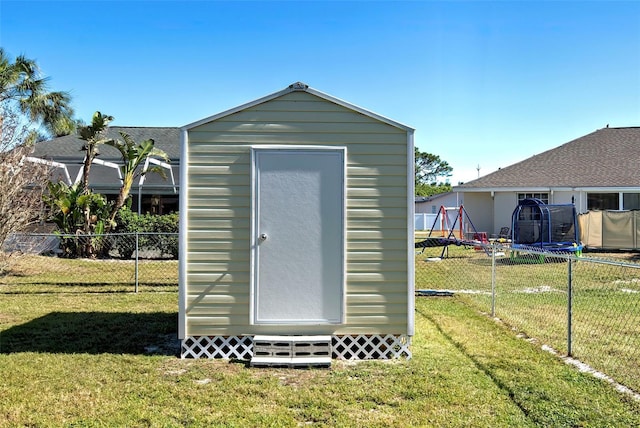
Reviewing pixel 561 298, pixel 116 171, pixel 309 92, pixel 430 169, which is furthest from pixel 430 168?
pixel 309 92

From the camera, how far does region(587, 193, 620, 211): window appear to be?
20453 mm

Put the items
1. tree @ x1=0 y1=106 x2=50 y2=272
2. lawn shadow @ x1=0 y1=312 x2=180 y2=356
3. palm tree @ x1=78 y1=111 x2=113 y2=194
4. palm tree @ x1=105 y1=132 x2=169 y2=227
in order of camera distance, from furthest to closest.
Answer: palm tree @ x1=105 y1=132 x2=169 y2=227, palm tree @ x1=78 y1=111 x2=113 y2=194, tree @ x1=0 y1=106 x2=50 y2=272, lawn shadow @ x1=0 y1=312 x2=180 y2=356

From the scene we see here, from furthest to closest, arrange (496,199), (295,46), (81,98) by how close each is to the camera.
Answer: (496,199)
(81,98)
(295,46)

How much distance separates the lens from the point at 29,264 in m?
12.5

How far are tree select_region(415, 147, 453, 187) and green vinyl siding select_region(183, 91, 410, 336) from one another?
2709 inches

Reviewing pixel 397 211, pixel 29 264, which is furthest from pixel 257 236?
pixel 29 264

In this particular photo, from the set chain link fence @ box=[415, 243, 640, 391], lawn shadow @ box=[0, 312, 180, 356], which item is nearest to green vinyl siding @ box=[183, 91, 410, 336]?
lawn shadow @ box=[0, 312, 180, 356]

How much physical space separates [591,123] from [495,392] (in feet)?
84.5

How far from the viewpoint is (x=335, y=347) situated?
5.50 meters

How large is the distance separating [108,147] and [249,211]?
19243 mm

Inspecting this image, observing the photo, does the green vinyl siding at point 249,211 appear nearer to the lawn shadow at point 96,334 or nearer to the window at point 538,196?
the lawn shadow at point 96,334

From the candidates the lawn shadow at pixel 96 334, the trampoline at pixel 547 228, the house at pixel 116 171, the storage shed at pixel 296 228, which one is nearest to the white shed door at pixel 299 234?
the storage shed at pixel 296 228

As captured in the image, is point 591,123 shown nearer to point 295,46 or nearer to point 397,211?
point 295,46

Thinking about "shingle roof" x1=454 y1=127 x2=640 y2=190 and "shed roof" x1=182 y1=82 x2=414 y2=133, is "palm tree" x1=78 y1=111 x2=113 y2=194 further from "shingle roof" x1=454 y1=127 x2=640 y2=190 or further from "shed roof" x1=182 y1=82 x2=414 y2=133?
"shingle roof" x1=454 y1=127 x2=640 y2=190
